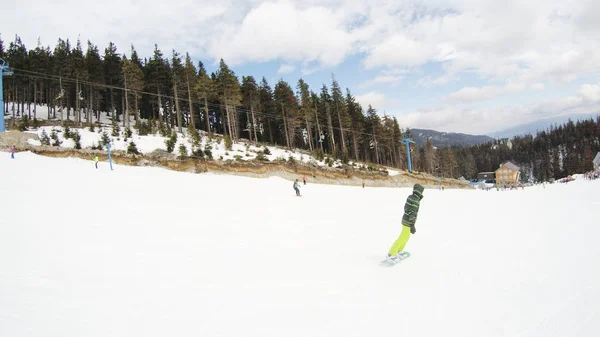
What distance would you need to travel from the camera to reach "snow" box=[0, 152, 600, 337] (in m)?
3.70

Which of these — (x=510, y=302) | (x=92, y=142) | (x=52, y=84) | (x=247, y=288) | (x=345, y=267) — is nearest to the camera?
(x=510, y=302)

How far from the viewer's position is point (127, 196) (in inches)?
516

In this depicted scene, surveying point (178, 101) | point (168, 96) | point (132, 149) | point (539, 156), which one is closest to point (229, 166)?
point (132, 149)

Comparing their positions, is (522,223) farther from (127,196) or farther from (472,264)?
(127,196)

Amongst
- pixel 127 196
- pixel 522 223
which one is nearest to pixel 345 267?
pixel 522 223

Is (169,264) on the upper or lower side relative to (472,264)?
upper

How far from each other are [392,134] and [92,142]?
6464 centimetres

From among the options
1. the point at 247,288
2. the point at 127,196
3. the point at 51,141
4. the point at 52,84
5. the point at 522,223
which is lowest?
the point at 522,223

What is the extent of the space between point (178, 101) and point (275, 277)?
2117 inches

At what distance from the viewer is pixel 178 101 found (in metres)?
53.2

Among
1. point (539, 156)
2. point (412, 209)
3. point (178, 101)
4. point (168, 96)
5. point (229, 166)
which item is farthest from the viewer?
point (539, 156)

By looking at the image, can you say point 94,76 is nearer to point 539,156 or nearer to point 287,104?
point 287,104

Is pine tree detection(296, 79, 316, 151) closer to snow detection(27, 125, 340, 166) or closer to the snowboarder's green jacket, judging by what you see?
snow detection(27, 125, 340, 166)

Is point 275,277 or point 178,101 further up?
point 178,101
